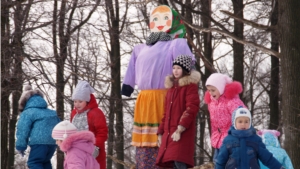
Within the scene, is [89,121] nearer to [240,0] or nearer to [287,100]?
[287,100]

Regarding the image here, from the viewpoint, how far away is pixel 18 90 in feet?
44.8

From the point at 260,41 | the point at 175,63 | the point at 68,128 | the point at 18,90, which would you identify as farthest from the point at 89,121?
the point at 260,41

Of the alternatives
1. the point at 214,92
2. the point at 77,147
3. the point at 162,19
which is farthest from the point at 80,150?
the point at 162,19

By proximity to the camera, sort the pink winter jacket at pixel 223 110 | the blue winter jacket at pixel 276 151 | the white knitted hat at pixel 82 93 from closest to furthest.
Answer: the pink winter jacket at pixel 223 110 → the blue winter jacket at pixel 276 151 → the white knitted hat at pixel 82 93

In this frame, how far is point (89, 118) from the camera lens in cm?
885

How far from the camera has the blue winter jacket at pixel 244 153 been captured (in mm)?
7312

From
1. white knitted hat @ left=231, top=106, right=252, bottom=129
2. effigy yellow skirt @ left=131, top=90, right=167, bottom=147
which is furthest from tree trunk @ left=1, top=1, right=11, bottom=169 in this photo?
white knitted hat @ left=231, top=106, right=252, bottom=129

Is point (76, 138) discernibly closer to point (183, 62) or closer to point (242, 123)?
point (183, 62)

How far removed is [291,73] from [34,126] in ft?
13.9

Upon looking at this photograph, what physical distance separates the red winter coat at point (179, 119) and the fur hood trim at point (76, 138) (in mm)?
837

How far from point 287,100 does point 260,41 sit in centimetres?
913

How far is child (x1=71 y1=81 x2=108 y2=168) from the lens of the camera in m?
8.70

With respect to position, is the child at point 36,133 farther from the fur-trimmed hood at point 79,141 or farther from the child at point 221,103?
the child at point 221,103

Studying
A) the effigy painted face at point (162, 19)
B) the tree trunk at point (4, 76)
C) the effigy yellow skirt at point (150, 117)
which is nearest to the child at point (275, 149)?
the effigy yellow skirt at point (150, 117)
